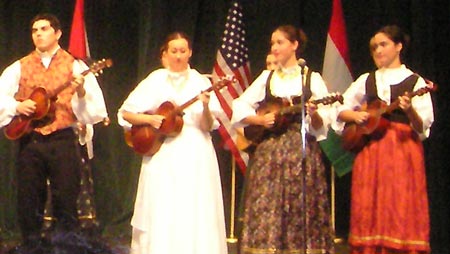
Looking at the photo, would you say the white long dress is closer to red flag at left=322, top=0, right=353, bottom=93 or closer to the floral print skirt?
the floral print skirt

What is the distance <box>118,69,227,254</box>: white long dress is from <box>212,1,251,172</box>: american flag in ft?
3.51

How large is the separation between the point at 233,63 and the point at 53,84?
69.5 inches

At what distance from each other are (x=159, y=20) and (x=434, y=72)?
225 cm

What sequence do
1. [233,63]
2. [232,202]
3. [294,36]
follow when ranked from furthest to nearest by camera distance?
[232,202]
[233,63]
[294,36]

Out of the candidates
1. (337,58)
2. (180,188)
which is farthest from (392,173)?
(337,58)

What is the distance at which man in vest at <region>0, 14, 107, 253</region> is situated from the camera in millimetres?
5781

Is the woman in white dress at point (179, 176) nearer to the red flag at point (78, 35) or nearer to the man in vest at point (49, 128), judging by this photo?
the man in vest at point (49, 128)

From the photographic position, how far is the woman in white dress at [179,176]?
5844mm

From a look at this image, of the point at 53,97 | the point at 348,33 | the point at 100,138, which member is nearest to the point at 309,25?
the point at 348,33

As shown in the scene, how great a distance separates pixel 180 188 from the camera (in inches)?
232

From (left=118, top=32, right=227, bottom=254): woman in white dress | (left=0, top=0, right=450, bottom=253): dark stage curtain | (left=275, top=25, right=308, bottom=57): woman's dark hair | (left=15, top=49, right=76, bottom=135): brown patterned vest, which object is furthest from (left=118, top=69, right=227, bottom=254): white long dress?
(left=0, top=0, right=450, bottom=253): dark stage curtain

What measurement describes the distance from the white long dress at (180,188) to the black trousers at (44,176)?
0.41 metres

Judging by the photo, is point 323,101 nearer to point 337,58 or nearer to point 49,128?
point 337,58

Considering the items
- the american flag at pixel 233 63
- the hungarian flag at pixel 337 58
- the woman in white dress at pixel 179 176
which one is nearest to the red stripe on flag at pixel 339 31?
the hungarian flag at pixel 337 58
